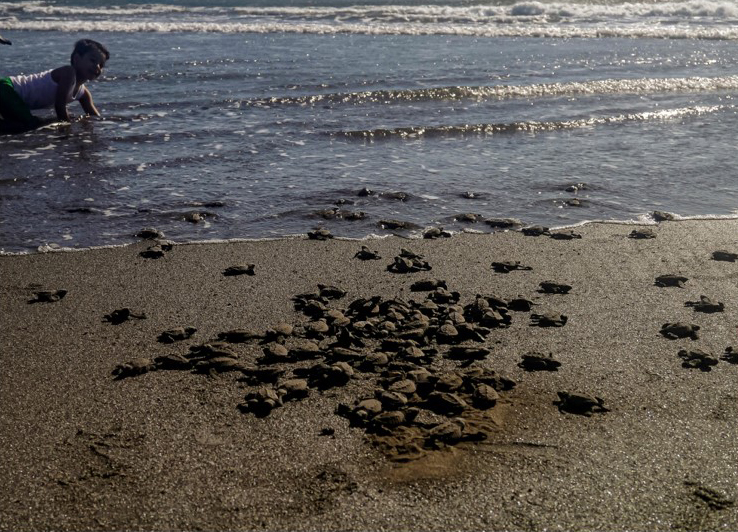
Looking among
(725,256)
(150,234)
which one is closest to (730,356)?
Answer: (725,256)

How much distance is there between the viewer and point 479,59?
56.1ft

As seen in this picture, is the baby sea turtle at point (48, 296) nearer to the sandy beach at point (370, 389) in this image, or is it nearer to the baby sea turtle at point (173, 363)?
the sandy beach at point (370, 389)

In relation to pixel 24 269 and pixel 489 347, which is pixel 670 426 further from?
pixel 24 269

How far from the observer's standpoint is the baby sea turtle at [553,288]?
6.27 metres

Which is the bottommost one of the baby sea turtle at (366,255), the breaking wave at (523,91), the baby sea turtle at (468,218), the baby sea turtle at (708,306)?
the baby sea turtle at (708,306)

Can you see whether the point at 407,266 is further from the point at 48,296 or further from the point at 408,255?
the point at 48,296

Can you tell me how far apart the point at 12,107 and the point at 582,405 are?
9478 mm

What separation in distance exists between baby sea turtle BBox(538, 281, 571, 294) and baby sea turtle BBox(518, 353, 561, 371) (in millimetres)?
1231

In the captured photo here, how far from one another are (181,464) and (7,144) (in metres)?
7.86

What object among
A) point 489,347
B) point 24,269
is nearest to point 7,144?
point 24,269

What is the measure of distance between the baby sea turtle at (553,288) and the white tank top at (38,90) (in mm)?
8086

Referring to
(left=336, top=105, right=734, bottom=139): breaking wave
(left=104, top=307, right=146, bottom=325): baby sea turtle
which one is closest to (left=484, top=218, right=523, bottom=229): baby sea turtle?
(left=104, top=307, right=146, bottom=325): baby sea turtle

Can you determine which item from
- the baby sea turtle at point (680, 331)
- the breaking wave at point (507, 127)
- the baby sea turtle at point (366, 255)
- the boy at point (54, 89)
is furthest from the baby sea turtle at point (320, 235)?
the boy at point (54, 89)

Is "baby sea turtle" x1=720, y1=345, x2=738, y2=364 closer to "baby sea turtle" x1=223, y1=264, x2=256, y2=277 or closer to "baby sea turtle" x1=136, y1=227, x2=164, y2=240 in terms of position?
"baby sea turtle" x1=223, y1=264, x2=256, y2=277
